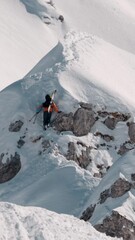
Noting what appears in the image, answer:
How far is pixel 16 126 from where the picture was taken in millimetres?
24969

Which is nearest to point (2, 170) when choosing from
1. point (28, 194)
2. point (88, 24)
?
point (28, 194)

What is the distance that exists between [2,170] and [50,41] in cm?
3325

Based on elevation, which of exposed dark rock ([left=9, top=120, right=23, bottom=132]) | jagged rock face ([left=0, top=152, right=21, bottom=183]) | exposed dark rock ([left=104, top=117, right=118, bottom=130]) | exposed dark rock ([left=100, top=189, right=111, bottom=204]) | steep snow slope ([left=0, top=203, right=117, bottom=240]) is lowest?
jagged rock face ([left=0, top=152, right=21, bottom=183])

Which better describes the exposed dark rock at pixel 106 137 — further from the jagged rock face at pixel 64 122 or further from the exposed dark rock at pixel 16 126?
the exposed dark rock at pixel 16 126

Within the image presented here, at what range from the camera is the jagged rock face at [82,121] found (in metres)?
24.2

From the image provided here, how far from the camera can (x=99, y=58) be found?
94.4 feet

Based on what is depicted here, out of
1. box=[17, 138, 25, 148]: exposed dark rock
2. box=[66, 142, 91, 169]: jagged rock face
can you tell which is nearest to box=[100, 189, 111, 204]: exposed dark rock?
box=[66, 142, 91, 169]: jagged rock face

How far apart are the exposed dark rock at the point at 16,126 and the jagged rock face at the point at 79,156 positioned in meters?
2.37

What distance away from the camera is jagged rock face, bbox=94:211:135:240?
54.2ft

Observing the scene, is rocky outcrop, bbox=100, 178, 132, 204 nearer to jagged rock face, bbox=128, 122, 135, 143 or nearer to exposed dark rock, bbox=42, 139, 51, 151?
exposed dark rock, bbox=42, 139, 51, 151

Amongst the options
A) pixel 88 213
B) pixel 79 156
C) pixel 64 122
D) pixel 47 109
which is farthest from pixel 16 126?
pixel 88 213

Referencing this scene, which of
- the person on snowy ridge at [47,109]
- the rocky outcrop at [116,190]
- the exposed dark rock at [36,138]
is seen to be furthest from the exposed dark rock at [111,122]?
the rocky outcrop at [116,190]

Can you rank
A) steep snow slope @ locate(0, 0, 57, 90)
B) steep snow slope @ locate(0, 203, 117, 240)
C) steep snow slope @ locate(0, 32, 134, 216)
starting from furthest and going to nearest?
steep snow slope @ locate(0, 0, 57, 90)
steep snow slope @ locate(0, 32, 134, 216)
steep snow slope @ locate(0, 203, 117, 240)

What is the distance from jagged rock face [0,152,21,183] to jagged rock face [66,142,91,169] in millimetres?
1813
